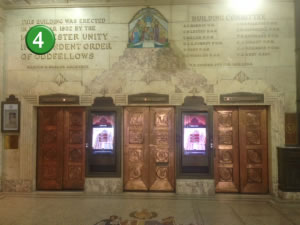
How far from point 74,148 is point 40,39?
2.95 meters

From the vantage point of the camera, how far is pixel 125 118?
6.79 m

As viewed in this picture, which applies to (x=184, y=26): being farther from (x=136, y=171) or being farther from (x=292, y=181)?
(x=292, y=181)

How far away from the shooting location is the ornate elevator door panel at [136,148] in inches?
263

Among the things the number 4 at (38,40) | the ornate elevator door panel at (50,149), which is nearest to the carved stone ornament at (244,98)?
the ornate elevator door panel at (50,149)

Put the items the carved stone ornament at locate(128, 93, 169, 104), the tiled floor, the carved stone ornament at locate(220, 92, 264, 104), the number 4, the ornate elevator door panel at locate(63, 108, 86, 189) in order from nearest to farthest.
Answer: the tiled floor < the number 4 < the carved stone ornament at locate(220, 92, 264, 104) < the carved stone ornament at locate(128, 93, 169, 104) < the ornate elevator door panel at locate(63, 108, 86, 189)

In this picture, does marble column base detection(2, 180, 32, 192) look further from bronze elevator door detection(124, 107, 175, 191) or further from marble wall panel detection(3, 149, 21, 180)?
bronze elevator door detection(124, 107, 175, 191)

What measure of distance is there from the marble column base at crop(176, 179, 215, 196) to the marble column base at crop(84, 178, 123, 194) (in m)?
1.59

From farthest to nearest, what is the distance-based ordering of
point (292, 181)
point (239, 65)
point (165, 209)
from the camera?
point (239, 65)
point (292, 181)
point (165, 209)

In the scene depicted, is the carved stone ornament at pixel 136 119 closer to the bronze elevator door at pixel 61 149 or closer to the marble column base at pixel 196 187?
the bronze elevator door at pixel 61 149

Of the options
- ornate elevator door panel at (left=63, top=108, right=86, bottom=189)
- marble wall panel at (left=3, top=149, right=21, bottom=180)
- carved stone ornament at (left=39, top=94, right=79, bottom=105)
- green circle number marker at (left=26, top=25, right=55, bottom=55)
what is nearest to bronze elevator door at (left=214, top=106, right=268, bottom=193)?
ornate elevator door panel at (left=63, top=108, right=86, bottom=189)

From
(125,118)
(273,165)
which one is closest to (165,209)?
(125,118)

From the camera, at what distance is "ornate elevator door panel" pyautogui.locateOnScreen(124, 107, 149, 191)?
668 cm

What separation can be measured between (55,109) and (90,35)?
2240mm

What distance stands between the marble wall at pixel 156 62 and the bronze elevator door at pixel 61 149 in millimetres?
267
